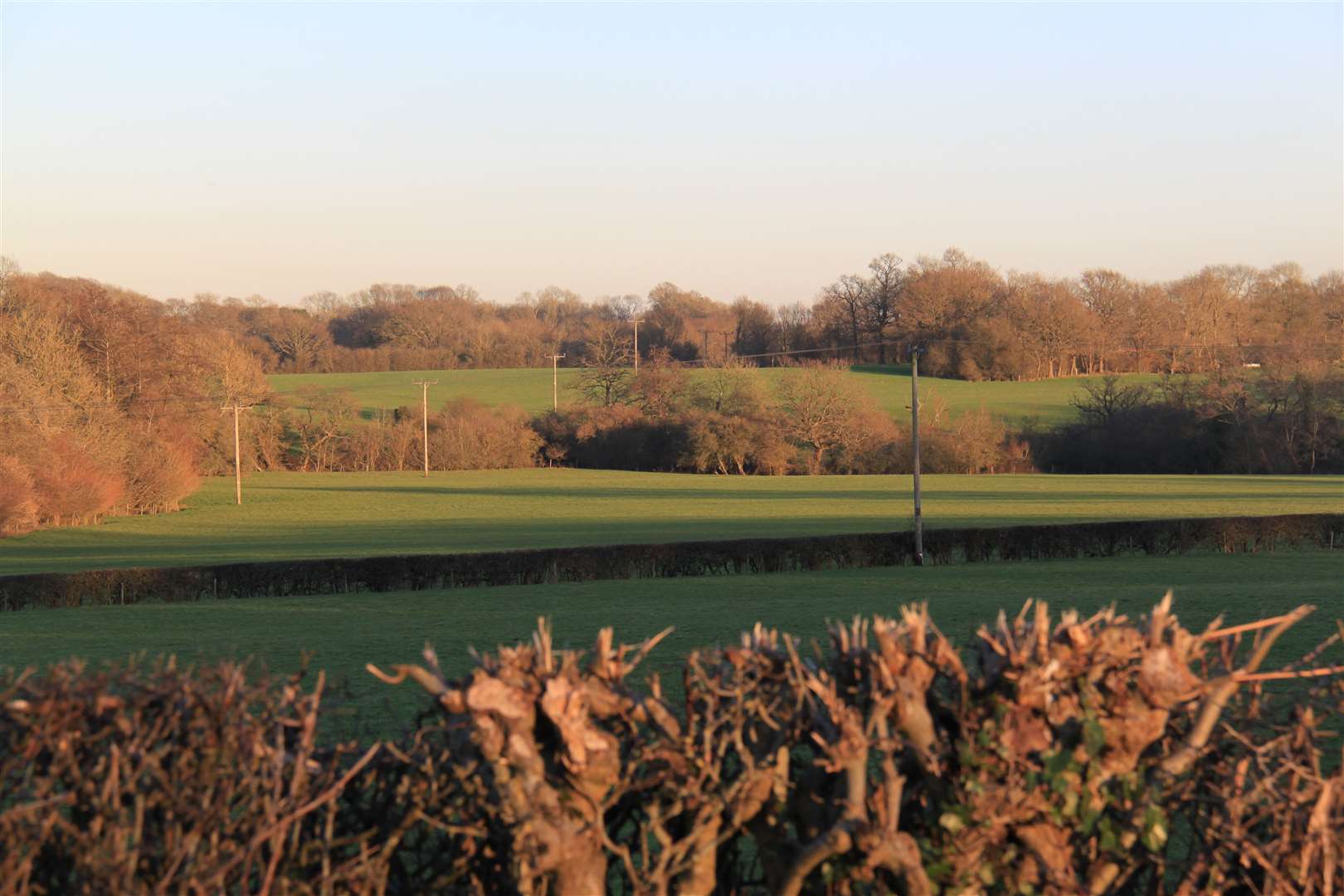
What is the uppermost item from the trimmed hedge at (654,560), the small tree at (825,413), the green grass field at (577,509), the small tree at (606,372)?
the small tree at (606,372)

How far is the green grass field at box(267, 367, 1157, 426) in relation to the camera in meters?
92.5

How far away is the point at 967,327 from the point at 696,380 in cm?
2851

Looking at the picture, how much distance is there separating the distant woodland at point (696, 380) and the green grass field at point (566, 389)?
3197 millimetres

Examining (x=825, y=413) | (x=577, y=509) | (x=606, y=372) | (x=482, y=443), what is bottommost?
(x=577, y=509)

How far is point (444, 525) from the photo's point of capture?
50438 millimetres

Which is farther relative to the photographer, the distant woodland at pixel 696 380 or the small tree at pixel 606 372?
the small tree at pixel 606 372

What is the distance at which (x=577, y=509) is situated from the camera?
186ft

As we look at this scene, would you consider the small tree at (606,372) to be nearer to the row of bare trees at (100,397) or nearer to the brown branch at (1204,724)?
the row of bare trees at (100,397)

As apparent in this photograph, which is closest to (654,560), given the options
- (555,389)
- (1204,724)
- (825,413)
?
(1204,724)

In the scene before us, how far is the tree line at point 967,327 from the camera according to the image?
10488cm

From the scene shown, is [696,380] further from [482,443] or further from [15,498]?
[15,498]

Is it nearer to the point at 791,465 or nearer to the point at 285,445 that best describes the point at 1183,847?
the point at 791,465

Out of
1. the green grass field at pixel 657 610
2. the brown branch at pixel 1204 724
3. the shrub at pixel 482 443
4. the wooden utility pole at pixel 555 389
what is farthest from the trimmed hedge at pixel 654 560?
the wooden utility pole at pixel 555 389

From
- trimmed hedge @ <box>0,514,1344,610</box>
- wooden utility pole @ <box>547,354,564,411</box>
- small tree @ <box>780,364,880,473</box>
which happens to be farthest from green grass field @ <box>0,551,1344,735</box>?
wooden utility pole @ <box>547,354,564,411</box>
